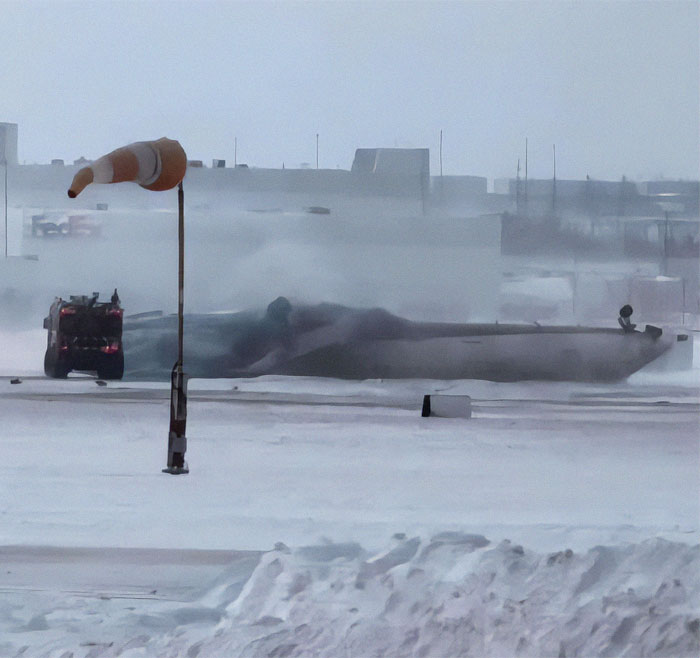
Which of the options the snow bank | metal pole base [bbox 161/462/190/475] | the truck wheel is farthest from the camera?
the truck wheel

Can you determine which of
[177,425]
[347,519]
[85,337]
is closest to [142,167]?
[85,337]

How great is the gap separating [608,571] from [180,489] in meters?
1.52

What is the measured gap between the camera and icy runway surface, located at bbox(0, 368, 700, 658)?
2844mm

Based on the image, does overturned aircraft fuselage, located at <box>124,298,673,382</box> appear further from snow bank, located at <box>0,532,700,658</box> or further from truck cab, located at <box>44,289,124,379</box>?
snow bank, located at <box>0,532,700,658</box>

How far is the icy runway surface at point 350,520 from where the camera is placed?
112 inches

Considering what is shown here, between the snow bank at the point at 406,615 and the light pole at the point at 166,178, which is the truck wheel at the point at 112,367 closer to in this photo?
the light pole at the point at 166,178

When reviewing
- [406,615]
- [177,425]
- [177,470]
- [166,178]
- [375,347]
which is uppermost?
[166,178]

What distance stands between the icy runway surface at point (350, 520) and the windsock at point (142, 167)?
0.82 m

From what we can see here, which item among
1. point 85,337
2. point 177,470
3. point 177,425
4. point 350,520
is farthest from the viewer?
point 85,337

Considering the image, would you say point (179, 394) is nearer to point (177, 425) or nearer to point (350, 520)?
point (177, 425)

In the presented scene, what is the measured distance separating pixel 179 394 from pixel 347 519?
0.86 m

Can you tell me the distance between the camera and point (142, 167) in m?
3.54

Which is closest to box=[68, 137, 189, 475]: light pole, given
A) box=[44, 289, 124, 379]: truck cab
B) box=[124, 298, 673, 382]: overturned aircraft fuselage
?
box=[124, 298, 673, 382]: overturned aircraft fuselage

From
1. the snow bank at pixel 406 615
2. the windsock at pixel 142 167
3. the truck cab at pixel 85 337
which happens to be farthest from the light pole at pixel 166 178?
the snow bank at pixel 406 615
